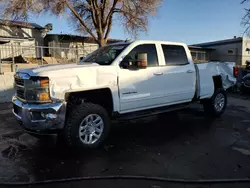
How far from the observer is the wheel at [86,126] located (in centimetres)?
398

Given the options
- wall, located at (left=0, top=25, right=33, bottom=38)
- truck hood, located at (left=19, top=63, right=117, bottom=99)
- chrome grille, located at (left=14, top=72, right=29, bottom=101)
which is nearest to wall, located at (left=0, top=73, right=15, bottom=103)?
chrome grille, located at (left=14, top=72, right=29, bottom=101)

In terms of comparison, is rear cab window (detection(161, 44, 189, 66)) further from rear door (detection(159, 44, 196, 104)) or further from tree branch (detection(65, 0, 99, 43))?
tree branch (detection(65, 0, 99, 43))

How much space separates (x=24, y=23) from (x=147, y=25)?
10.9m

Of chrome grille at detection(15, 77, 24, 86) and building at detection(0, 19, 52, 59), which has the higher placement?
building at detection(0, 19, 52, 59)

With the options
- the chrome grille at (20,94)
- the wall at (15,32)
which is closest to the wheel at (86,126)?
the chrome grille at (20,94)

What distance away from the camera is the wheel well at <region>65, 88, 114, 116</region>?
4148mm

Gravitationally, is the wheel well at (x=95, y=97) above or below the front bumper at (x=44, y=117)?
above

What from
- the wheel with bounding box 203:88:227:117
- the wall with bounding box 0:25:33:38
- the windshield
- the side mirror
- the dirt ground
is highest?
the wall with bounding box 0:25:33:38

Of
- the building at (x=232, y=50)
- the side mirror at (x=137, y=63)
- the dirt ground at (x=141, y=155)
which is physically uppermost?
the building at (x=232, y=50)

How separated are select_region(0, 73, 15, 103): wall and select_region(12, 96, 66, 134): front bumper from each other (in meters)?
6.63

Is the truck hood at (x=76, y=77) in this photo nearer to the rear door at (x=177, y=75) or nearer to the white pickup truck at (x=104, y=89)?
the white pickup truck at (x=104, y=89)

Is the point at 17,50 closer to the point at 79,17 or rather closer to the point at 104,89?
the point at 79,17

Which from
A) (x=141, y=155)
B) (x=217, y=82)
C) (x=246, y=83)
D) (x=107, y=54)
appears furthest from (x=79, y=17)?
(x=141, y=155)

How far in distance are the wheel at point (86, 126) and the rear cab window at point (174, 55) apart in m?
2.08
